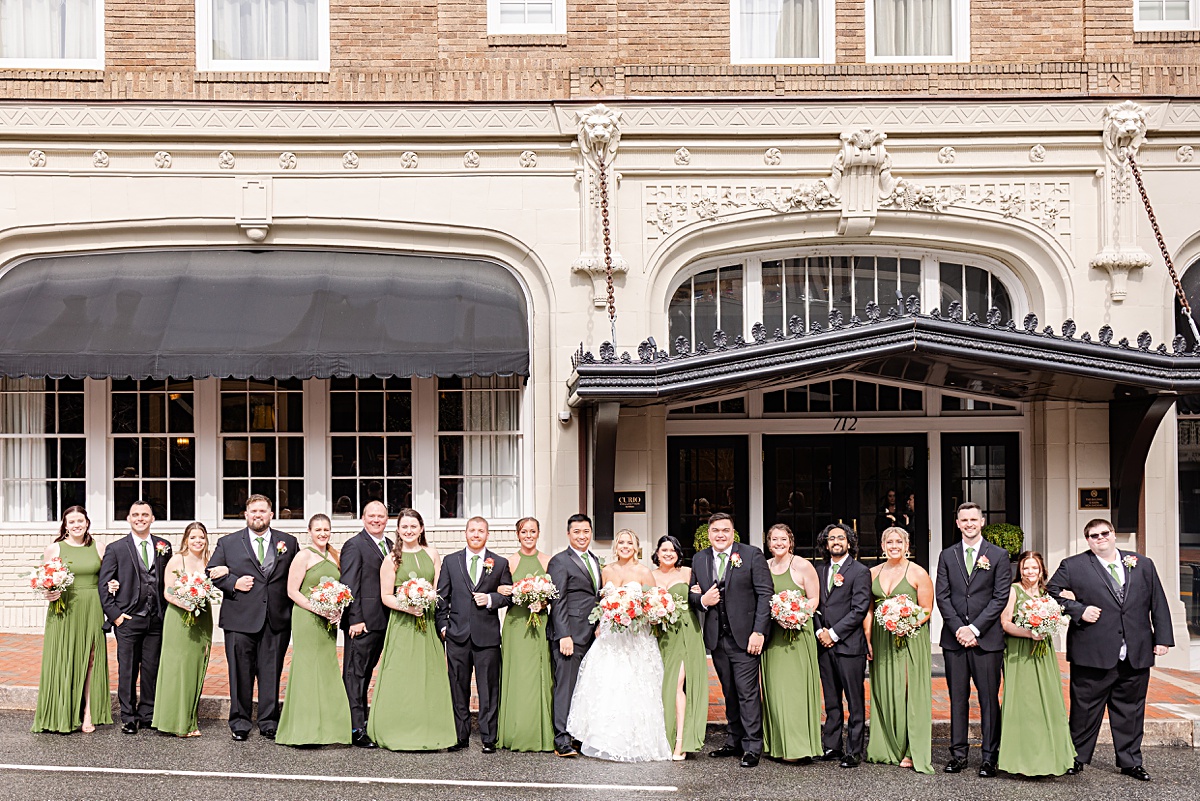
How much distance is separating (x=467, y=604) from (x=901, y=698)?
124 inches

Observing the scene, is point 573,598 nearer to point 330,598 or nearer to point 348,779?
point 330,598

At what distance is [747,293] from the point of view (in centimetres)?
1292

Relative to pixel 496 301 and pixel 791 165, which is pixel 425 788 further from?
pixel 791 165

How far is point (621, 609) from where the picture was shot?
8000 millimetres

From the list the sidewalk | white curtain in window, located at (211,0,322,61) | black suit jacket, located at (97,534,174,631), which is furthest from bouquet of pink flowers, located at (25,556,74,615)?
white curtain in window, located at (211,0,322,61)

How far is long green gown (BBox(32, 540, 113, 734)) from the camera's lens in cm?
870

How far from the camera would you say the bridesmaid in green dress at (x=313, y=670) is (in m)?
8.38

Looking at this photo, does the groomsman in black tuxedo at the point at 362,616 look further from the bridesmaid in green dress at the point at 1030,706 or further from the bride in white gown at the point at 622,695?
the bridesmaid in green dress at the point at 1030,706

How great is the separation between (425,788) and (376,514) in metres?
2.09

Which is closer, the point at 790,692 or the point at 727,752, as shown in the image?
the point at 790,692

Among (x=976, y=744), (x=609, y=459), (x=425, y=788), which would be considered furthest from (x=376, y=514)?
(x=976, y=744)

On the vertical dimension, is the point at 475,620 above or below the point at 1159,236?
below

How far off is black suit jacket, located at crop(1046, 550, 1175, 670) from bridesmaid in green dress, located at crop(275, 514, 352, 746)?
16.9 feet

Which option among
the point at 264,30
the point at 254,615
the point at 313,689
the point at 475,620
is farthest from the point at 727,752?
the point at 264,30
